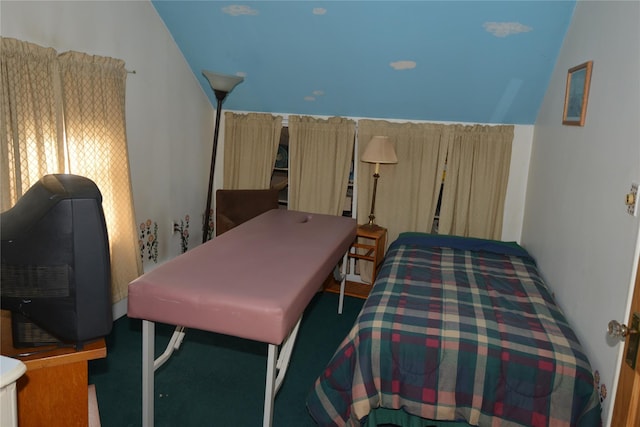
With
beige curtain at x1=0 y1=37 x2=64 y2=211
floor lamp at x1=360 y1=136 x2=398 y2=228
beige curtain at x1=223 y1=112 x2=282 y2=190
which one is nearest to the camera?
beige curtain at x1=0 y1=37 x2=64 y2=211

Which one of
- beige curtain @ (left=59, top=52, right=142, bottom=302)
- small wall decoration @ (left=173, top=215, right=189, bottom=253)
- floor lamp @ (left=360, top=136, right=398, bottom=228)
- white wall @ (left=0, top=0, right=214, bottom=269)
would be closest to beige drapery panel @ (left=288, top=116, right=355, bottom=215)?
floor lamp @ (left=360, top=136, right=398, bottom=228)

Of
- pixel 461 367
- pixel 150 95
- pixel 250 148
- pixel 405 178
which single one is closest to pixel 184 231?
pixel 250 148

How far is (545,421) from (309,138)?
291 cm

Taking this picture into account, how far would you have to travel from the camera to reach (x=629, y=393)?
1394 millimetres

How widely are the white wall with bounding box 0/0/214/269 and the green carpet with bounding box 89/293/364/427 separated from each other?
37.2 inches

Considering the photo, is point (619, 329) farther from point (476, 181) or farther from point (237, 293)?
point (476, 181)

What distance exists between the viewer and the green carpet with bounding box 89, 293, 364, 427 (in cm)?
232

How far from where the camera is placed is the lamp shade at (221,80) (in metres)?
3.44

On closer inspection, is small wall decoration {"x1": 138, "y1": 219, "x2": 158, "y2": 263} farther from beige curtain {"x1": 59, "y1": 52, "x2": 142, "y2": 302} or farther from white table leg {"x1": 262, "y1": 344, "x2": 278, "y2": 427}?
white table leg {"x1": 262, "y1": 344, "x2": 278, "y2": 427}

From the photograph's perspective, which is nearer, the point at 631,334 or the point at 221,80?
the point at 631,334

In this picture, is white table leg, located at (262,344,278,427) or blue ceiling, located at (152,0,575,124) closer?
white table leg, located at (262,344,278,427)

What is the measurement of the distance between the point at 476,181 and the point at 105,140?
2820 mm

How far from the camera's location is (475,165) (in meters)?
3.82

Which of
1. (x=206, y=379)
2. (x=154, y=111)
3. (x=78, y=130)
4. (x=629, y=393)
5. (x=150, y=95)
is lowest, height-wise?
(x=206, y=379)
